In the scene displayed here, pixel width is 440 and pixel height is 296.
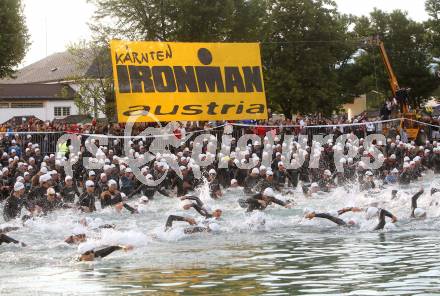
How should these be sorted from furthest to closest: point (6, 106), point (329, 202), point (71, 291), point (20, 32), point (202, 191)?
point (6, 106), point (20, 32), point (202, 191), point (329, 202), point (71, 291)

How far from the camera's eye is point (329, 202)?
2769 cm

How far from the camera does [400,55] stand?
82.8 m

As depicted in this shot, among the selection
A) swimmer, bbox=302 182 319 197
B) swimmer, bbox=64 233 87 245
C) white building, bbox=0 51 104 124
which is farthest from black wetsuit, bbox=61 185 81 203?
white building, bbox=0 51 104 124

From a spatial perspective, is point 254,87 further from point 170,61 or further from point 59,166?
point 59,166

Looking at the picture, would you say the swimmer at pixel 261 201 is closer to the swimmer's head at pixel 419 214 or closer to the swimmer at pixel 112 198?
the swimmer at pixel 112 198

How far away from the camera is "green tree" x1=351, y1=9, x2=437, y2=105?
81000 millimetres

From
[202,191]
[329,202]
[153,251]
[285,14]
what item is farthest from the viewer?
[285,14]

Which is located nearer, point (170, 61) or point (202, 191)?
point (202, 191)

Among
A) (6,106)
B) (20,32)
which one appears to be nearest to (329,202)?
(20,32)

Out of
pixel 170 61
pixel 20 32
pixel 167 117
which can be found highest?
pixel 20 32

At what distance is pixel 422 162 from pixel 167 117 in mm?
10565

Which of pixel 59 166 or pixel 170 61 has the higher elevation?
pixel 170 61

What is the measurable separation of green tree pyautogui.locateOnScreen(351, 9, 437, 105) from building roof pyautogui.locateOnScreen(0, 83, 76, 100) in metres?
28.9

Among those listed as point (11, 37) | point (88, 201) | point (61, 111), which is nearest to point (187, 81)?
point (88, 201)
